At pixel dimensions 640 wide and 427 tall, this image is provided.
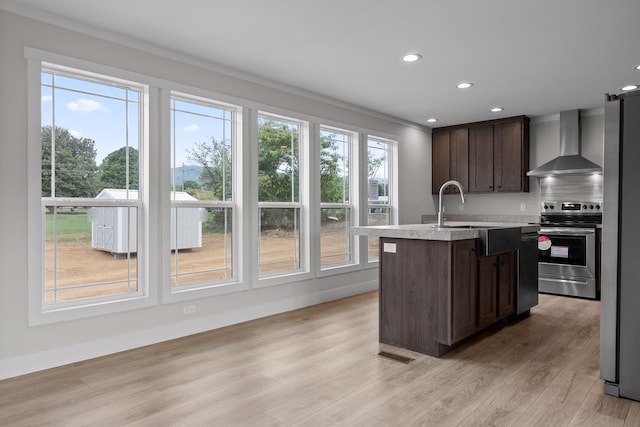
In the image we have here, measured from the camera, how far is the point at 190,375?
2.77m

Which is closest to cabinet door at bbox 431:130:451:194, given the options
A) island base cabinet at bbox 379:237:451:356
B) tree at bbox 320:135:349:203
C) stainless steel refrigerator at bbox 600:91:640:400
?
tree at bbox 320:135:349:203

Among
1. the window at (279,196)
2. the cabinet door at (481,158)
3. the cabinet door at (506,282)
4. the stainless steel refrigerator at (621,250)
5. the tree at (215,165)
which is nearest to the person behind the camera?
the stainless steel refrigerator at (621,250)

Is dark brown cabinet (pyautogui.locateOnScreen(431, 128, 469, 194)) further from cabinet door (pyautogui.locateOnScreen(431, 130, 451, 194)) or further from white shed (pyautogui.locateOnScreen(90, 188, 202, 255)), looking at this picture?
white shed (pyautogui.locateOnScreen(90, 188, 202, 255))

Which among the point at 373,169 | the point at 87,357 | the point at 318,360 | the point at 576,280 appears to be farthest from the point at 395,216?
the point at 87,357

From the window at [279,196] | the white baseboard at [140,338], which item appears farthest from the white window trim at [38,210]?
the window at [279,196]

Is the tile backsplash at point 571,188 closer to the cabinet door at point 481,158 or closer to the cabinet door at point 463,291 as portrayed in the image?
the cabinet door at point 481,158

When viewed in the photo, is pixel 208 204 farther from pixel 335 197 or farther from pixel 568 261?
pixel 568 261

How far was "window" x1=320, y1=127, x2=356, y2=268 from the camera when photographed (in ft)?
17.0

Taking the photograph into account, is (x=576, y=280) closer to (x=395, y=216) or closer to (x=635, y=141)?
(x=395, y=216)

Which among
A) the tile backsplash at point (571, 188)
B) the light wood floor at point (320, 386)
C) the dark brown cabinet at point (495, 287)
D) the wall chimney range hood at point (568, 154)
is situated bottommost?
the light wood floor at point (320, 386)

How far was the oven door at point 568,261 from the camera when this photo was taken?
16.8 feet

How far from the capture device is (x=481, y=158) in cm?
636

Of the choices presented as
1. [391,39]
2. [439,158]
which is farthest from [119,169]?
[439,158]

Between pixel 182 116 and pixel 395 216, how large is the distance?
3.49 m
